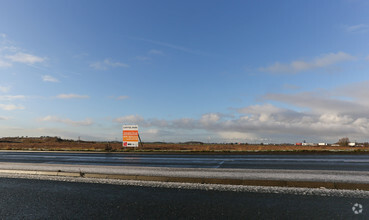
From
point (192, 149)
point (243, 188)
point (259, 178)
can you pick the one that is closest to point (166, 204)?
point (243, 188)

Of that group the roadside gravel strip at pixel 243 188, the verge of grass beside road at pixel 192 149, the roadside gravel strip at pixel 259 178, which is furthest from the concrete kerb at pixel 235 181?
the verge of grass beside road at pixel 192 149

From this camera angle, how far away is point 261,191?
7613mm

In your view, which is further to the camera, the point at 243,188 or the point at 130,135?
the point at 130,135

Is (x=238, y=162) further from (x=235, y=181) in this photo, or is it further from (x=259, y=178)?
(x=235, y=181)

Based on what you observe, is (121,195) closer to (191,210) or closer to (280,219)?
(191,210)

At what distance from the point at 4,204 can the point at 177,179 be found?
→ 206 inches

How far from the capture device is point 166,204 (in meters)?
6.20

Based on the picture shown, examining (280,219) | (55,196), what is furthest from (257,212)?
(55,196)

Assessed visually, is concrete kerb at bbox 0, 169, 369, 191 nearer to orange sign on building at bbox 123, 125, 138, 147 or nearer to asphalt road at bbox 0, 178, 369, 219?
asphalt road at bbox 0, 178, 369, 219

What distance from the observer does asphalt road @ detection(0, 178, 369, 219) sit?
17.7ft

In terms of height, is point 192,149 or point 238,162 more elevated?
point 238,162

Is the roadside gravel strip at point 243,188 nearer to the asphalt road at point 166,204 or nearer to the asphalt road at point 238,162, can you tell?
the asphalt road at point 166,204

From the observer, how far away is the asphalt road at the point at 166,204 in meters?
5.38

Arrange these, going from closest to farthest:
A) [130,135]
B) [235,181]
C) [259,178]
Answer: [235,181] → [259,178] → [130,135]
